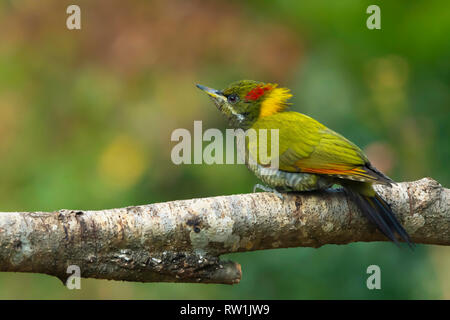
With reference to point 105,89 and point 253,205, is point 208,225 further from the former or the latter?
point 105,89

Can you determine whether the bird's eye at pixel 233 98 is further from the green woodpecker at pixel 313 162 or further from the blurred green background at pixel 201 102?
the blurred green background at pixel 201 102

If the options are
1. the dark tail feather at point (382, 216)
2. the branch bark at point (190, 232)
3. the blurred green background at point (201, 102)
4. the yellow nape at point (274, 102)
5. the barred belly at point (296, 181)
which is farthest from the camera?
the blurred green background at point (201, 102)

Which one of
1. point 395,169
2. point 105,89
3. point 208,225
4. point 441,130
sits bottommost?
point 208,225

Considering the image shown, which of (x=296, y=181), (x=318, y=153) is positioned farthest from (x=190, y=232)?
(x=318, y=153)

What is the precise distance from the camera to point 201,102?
4820 millimetres

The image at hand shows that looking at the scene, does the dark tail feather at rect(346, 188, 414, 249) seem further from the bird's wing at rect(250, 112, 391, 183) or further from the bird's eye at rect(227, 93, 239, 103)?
the bird's eye at rect(227, 93, 239, 103)

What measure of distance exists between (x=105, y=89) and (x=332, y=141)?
215cm

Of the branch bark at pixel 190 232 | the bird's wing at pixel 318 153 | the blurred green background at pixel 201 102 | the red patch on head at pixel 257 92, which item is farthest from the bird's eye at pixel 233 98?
the branch bark at pixel 190 232

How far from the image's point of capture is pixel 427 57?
433 centimetres

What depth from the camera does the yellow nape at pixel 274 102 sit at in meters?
3.79

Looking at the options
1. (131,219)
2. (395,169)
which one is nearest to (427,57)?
(395,169)

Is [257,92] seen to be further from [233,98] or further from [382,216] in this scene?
[382,216]

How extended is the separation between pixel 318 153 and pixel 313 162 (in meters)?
0.06

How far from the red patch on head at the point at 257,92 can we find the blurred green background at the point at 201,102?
0.71 metres
